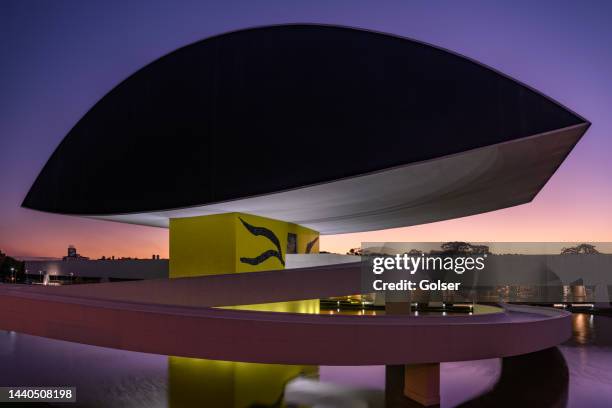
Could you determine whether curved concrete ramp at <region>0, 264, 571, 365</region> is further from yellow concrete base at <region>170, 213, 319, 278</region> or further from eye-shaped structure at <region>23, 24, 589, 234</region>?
yellow concrete base at <region>170, 213, 319, 278</region>

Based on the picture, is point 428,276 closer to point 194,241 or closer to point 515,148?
point 515,148

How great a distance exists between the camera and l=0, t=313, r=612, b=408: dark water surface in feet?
38.1

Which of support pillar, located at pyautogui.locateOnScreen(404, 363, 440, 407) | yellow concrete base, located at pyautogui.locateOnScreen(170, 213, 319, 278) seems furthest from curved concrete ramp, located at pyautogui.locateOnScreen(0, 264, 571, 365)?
yellow concrete base, located at pyautogui.locateOnScreen(170, 213, 319, 278)

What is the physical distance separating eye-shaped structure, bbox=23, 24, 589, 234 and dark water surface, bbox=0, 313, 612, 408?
6012 millimetres

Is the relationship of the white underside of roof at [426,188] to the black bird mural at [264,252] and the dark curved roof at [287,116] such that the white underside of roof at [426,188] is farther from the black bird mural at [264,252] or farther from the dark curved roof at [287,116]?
the black bird mural at [264,252]

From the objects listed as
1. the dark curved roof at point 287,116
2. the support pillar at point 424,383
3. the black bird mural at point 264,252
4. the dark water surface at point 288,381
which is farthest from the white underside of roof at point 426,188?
the support pillar at point 424,383

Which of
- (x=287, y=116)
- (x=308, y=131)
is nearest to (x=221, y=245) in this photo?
(x=287, y=116)

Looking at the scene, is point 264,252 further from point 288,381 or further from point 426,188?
point 288,381

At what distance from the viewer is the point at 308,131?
16.9 meters

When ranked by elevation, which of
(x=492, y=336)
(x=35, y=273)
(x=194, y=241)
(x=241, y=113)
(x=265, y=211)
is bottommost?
(x=35, y=273)

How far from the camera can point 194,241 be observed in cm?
2109

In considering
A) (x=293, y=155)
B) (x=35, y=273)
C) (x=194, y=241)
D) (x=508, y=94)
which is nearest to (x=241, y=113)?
(x=293, y=155)

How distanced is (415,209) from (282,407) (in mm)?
16179

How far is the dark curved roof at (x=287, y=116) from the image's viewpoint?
15203 millimetres
